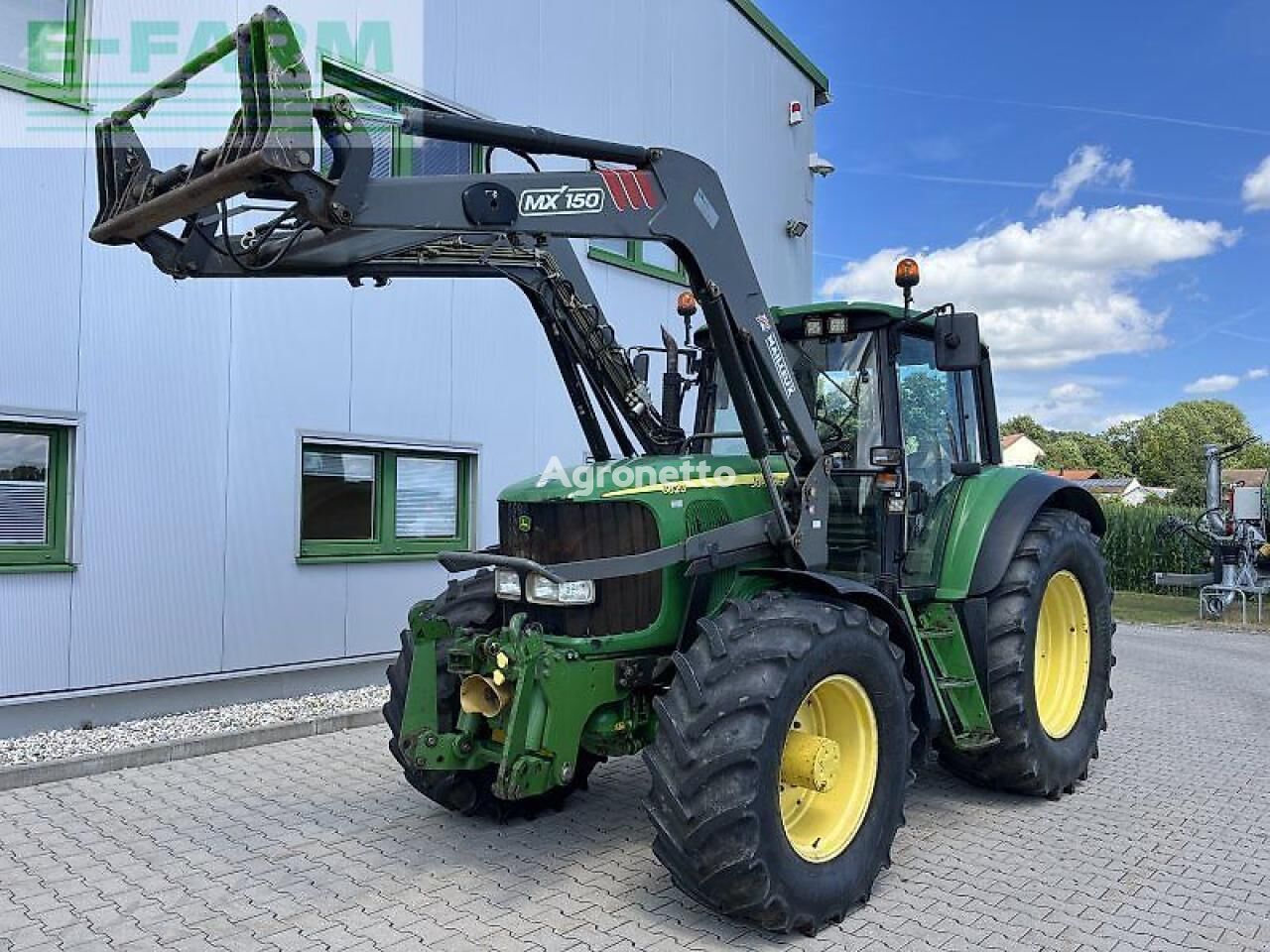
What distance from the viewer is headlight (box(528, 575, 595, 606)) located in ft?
14.3

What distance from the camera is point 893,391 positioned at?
17.2 feet

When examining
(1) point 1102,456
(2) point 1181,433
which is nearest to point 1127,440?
(1) point 1102,456

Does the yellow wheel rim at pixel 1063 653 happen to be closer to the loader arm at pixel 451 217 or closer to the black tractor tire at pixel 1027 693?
the black tractor tire at pixel 1027 693

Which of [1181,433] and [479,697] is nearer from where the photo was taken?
[479,697]

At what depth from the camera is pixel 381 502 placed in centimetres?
813

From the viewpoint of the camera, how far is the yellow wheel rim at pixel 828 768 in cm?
407

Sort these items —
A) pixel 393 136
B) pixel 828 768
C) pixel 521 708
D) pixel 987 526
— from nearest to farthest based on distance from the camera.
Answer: pixel 521 708 → pixel 828 768 → pixel 987 526 → pixel 393 136

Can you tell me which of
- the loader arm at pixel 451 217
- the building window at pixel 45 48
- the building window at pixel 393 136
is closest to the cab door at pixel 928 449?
the loader arm at pixel 451 217

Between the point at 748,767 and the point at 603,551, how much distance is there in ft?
3.97

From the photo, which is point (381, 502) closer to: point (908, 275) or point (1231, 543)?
point (908, 275)

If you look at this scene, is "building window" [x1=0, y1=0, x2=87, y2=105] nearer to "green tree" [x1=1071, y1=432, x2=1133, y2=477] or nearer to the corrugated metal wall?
the corrugated metal wall

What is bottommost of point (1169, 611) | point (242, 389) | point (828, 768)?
point (1169, 611)

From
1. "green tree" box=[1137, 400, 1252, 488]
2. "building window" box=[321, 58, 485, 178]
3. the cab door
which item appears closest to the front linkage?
the cab door

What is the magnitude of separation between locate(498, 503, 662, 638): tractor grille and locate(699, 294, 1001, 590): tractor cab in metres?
1.05
